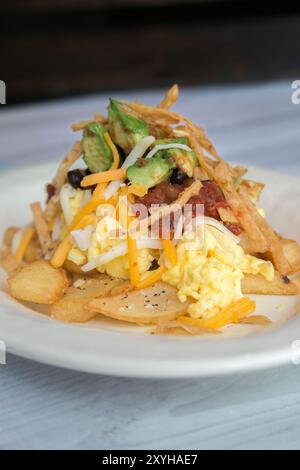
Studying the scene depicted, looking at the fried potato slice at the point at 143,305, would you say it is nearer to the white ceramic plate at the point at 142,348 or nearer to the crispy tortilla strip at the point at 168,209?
the white ceramic plate at the point at 142,348

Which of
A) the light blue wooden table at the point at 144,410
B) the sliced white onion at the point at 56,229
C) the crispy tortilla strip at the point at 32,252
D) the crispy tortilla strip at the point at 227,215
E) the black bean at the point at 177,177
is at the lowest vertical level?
the light blue wooden table at the point at 144,410

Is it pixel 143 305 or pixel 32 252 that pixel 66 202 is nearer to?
pixel 32 252

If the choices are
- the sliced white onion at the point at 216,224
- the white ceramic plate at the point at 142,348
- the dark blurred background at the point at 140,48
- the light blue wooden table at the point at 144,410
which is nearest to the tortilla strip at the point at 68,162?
the sliced white onion at the point at 216,224

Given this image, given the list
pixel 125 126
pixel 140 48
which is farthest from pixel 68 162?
pixel 140 48

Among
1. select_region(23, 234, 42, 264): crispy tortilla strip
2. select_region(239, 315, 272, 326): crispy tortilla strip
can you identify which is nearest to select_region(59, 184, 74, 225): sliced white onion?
select_region(23, 234, 42, 264): crispy tortilla strip

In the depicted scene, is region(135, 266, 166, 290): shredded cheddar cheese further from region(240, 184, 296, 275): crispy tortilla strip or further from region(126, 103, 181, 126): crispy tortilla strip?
region(126, 103, 181, 126): crispy tortilla strip

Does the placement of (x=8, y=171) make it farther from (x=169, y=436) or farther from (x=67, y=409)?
(x=169, y=436)
